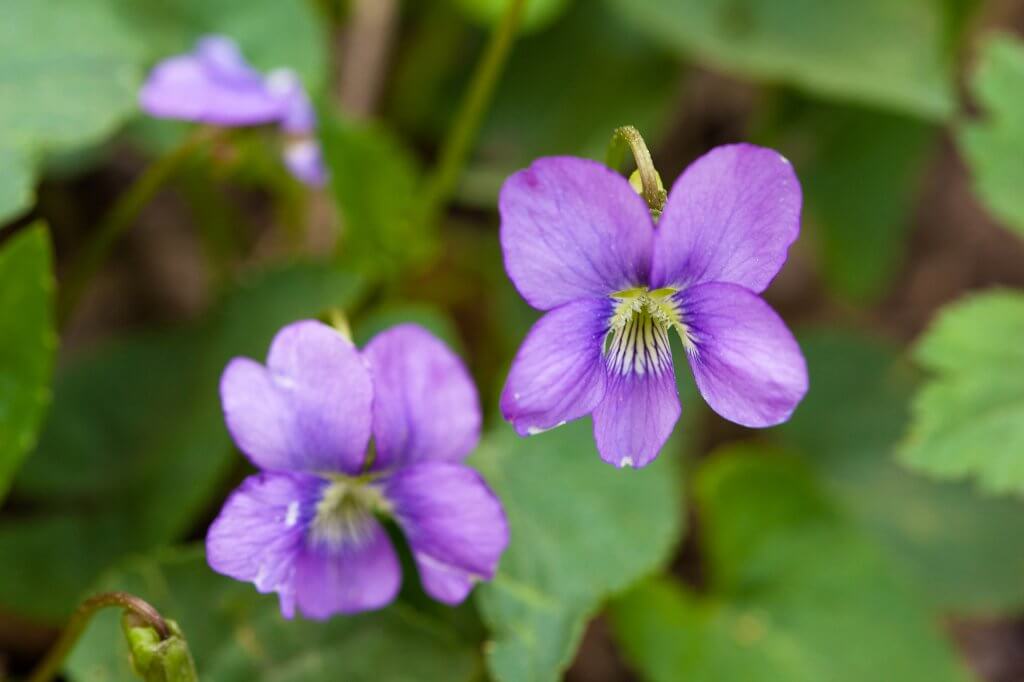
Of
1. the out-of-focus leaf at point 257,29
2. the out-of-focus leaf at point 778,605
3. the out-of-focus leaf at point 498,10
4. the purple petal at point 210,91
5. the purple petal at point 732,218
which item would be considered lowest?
the out-of-focus leaf at point 778,605

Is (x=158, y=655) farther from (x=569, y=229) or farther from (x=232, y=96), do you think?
(x=232, y=96)

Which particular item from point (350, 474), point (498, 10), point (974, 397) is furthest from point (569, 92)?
point (350, 474)

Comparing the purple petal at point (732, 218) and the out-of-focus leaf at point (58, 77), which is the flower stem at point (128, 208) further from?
the purple petal at point (732, 218)

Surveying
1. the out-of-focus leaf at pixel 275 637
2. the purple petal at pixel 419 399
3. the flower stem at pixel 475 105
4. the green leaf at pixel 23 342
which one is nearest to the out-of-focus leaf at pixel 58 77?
the green leaf at pixel 23 342

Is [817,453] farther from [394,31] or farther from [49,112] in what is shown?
[49,112]

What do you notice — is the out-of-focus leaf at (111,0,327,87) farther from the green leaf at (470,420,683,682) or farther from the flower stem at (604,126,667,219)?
the flower stem at (604,126,667,219)

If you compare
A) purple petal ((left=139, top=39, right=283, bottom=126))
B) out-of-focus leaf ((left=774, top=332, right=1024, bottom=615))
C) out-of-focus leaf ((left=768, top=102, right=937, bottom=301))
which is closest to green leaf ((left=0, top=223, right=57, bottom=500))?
purple petal ((left=139, top=39, right=283, bottom=126))
